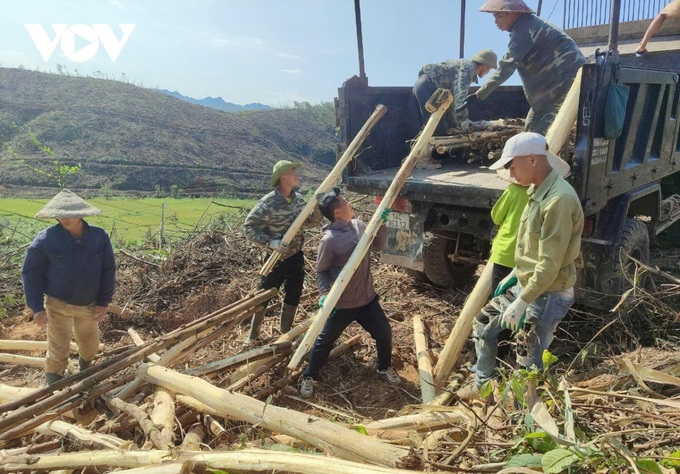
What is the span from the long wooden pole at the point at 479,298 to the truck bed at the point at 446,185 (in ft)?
1.88

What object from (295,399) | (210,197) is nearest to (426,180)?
(295,399)

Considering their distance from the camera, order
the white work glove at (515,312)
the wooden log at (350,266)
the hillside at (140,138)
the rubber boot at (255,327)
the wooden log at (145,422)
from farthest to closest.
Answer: the hillside at (140,138) < the rubber boot at (255,327) < the wooden log at (350,266) < the white work glove at (515,312) < the wooden log at (145,422)

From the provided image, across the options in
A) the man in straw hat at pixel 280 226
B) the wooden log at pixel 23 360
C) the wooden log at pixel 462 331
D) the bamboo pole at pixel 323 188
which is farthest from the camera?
the man in straw hat at pixel 280 226

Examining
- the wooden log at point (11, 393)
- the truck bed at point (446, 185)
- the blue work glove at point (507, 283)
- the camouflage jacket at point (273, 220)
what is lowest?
the wooden log at point (11, 393)

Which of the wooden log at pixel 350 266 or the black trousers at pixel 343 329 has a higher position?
the wooden log at pixel 350 266

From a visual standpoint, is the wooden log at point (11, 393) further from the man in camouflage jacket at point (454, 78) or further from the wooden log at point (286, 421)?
the man in camouflage jacket at point (454, 78)

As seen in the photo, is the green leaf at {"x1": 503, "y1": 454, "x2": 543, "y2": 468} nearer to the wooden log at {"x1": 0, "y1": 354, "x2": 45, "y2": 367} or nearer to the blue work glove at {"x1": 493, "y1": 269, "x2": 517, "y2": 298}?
the blue work glove at {"x1": 493, "y1": 269, "x2": 517, "y2": 298}

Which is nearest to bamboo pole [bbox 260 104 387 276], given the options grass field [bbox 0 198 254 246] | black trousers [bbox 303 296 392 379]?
black trousers [bbox 303 296 392 379]

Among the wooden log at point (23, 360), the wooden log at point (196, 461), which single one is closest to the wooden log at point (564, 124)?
the wooden log at point (196, 461)

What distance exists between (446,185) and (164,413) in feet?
8.86

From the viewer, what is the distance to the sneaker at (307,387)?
154 inches

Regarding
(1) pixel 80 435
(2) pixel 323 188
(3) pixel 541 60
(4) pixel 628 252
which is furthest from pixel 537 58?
(1) pixel 80 435

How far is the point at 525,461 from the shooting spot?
1832 millimetres

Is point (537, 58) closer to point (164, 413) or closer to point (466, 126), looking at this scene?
point (466, 126)
